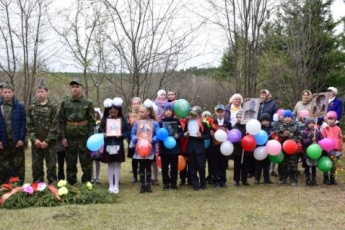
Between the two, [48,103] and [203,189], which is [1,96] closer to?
[48,103]

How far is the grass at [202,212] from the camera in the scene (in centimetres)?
499

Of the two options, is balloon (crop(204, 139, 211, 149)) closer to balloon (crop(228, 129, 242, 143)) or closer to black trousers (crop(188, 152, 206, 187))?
black trousers (crop(188, 152, 206, 187))

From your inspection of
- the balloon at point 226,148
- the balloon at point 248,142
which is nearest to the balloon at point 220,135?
the balloon at point 226,148

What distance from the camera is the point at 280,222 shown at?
511 cm

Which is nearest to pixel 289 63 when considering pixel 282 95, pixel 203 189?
pixel 282 95

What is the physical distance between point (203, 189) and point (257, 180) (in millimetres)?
1206

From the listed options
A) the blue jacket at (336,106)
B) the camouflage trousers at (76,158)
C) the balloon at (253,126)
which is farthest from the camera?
the blue jacket at (336,106)

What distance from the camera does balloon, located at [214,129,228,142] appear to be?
708 centimetres

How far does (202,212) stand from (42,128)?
3.06 meters

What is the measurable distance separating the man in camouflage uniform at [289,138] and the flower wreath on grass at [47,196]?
10.9 feet

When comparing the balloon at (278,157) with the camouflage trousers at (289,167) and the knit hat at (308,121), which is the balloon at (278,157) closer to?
the camouflage trousers at (289,167)

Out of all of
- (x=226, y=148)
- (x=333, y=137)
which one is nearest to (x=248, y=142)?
(x=226, y=148)

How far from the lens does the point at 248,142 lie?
7.22 meters

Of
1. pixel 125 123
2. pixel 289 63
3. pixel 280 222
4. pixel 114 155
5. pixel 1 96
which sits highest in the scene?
pixel 289 63
